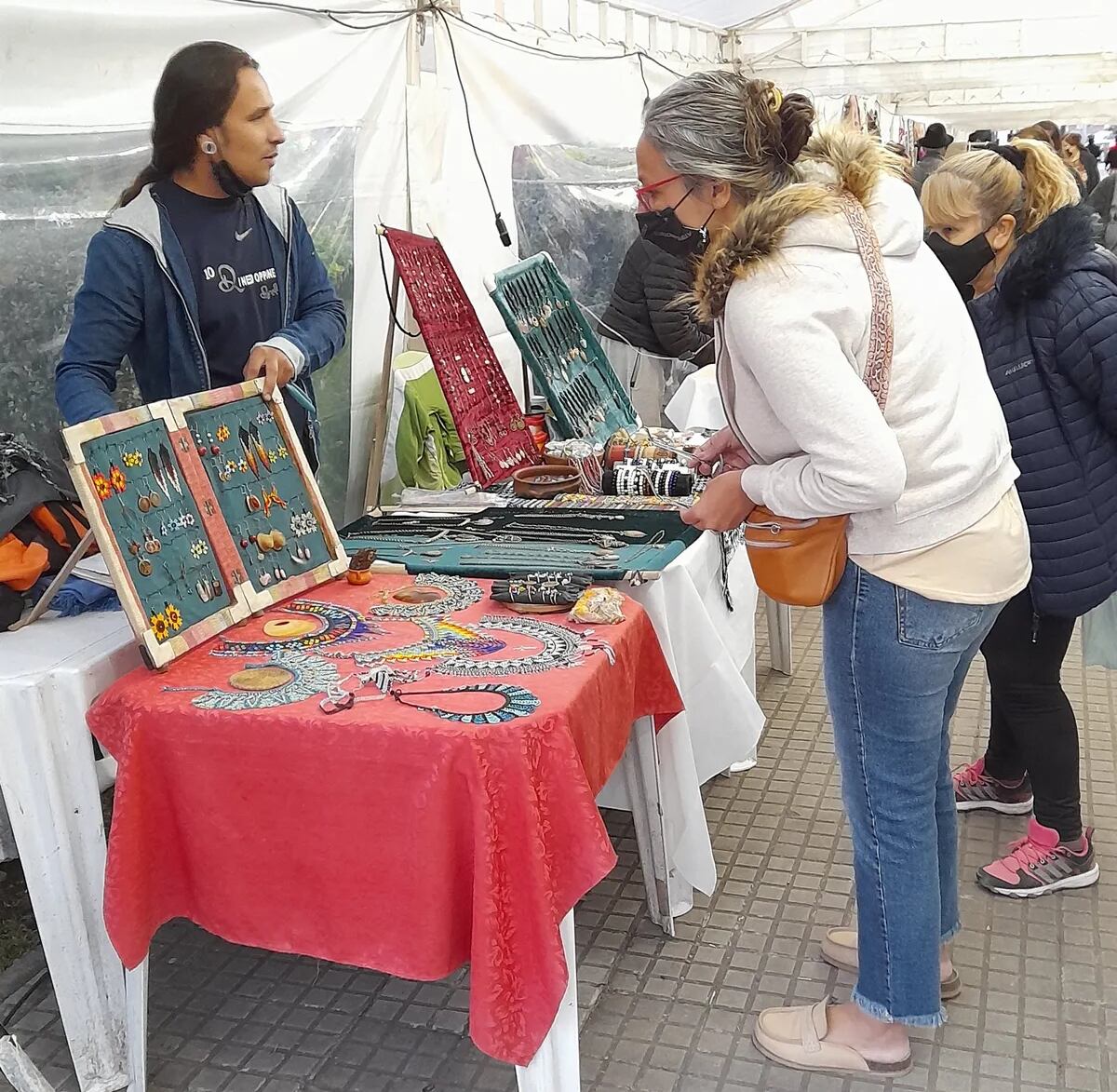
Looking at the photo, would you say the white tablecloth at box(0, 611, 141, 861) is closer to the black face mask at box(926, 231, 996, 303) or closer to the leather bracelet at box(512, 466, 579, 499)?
the leather bracelet at box(512, 466, 579, 499)

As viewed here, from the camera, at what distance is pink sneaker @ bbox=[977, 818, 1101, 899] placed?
233 cm

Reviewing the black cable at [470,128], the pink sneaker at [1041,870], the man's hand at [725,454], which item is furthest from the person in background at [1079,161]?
the man's hand at [725,454]

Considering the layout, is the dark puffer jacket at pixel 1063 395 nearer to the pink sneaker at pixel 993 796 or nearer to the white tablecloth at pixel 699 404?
the pink sneaker at pixel 993 796

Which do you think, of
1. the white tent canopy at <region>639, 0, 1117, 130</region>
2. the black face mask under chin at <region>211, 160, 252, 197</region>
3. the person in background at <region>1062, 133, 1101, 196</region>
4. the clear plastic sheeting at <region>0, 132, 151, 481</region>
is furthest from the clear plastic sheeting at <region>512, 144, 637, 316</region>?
the white tent canopy at <region>639, 0, 1117, 130</region>

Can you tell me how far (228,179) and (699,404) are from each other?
1804 millimetres

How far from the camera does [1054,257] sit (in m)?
2.00

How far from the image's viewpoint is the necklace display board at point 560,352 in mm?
2854

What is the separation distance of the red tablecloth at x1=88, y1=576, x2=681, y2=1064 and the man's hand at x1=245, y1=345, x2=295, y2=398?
21.4 inches

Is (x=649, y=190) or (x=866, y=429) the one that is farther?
(x=649, y=190)

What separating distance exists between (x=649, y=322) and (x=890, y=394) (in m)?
2.67

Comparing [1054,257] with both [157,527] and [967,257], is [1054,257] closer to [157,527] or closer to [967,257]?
[967,257]

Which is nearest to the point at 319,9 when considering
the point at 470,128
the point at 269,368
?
the point at 470,128

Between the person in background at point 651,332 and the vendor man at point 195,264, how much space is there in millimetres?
1886

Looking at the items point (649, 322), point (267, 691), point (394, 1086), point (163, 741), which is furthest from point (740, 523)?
point (649, 322)
